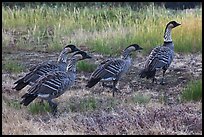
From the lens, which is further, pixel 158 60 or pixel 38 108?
pixel 158 60

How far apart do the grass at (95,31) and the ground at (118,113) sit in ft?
9.43

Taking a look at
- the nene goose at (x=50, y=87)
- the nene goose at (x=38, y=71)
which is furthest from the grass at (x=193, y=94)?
the nene goose at (x=38, y=71)

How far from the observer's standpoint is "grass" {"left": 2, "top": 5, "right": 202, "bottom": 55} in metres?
13.9

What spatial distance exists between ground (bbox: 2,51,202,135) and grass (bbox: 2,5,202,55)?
287cm

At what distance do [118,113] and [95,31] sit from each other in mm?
7820

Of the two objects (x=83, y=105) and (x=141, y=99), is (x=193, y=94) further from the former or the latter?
(x=83, y=105)

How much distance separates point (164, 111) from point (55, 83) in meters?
1.70

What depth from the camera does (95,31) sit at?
50.8 feet

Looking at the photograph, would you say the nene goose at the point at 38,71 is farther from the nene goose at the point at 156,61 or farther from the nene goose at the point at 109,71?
the nene goose at the point at 156,61

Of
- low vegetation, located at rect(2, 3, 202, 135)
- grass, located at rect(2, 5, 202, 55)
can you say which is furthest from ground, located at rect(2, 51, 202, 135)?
grass, located at rect(2, 5, 202, 55)

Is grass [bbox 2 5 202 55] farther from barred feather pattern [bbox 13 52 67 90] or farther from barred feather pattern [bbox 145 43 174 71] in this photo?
barred feather pattern [bbox 13 52 67 90]

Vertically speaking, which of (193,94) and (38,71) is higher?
(38,71)

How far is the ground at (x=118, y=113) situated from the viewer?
711cm

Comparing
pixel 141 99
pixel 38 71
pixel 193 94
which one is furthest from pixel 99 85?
pixel 193 94
